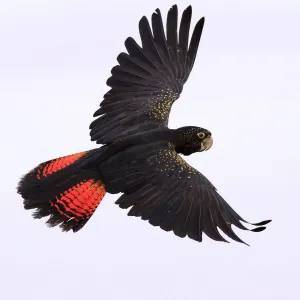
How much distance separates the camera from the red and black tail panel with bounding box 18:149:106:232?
Result: 17.2 metres

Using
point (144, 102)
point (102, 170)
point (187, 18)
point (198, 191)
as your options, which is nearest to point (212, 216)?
point (198, 191)

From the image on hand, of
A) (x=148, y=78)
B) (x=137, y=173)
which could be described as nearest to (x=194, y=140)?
(x=137, y=173)

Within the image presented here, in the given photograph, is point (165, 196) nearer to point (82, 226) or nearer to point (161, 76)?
point (82, 226)

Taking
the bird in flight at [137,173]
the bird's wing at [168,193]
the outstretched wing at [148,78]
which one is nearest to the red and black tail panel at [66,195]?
the bird in flight at [137,173]

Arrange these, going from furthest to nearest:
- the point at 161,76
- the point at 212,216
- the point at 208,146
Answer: the point at 161,76
the point at 208,146
the point at 212,216

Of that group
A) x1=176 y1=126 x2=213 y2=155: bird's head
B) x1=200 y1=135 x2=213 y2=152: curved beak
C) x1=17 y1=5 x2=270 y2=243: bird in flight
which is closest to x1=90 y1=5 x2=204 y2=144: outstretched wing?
x1=17 y1=5 x2=270 y2=243: bird in flight

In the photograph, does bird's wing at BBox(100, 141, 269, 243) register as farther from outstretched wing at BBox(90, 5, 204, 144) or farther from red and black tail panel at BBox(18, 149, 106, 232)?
outstretched wing at BBox(90, 5, 204, 144)

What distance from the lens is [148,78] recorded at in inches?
760

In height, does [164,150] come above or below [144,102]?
below

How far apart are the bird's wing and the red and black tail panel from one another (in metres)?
0.25

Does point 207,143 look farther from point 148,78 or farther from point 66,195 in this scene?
point 66,195

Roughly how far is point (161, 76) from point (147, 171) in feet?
9.30

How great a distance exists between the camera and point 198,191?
55.4 feet

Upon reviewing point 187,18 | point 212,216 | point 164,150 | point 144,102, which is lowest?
point 212,216
